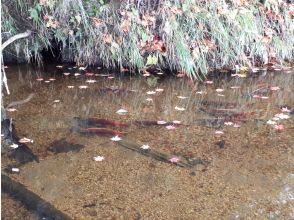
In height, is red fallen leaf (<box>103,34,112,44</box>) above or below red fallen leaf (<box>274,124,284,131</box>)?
above

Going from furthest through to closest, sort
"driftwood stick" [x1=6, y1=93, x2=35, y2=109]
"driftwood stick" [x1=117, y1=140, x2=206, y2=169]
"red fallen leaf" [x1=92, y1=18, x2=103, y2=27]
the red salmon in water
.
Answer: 1. "red fallen leaf" [x1=92, y1=18, x2=103, y2=27]
2. "driftwood stick" [x1=6, y1=93, x2=35, y2=109]
3. the red salmon in water
4. "driftwood stick" [x1=117, y1=140, x2=206, y2=169]

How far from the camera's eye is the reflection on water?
9.27ft

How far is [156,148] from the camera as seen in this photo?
3609 mm

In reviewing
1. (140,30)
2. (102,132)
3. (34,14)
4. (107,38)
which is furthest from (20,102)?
(140,30)

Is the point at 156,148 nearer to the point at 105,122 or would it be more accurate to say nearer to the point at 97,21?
the point at 105,122

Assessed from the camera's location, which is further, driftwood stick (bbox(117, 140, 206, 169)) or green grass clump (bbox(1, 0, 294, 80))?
green grass clump (bbox(1, 0, 294, 80))

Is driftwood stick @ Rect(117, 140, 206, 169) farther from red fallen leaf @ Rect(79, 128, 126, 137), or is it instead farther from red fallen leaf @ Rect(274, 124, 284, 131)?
red fallen leaf @ Rect(274, 124, 284, 131)

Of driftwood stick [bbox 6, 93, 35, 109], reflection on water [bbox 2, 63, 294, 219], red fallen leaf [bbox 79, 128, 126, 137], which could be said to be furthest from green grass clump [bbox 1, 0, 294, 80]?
red fallen leaf [bbox 79, 128, 126, 137]

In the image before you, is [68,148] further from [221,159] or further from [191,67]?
[191,67]

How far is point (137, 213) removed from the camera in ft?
8.77

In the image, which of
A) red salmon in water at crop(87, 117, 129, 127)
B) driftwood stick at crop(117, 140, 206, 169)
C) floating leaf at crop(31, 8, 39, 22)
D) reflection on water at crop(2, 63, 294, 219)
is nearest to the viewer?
reflection on water at crop(2, 63, 294, 219)

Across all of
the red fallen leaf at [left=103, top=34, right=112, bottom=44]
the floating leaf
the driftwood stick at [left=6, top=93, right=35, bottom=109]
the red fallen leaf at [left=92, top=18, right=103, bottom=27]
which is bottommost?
the driftwood stick at [left=6, top=93, right=35, bottom=109]

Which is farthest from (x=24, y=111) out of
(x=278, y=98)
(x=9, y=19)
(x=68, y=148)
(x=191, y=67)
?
(x=278, y=98)

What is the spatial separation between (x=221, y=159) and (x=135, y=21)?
2.96 m
